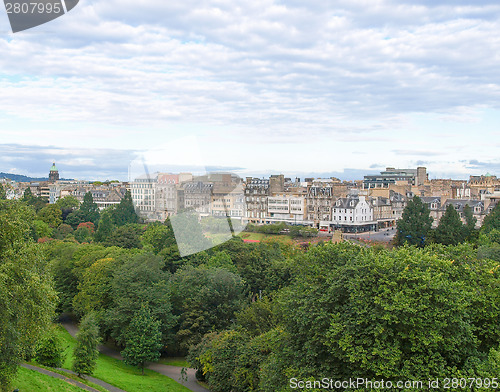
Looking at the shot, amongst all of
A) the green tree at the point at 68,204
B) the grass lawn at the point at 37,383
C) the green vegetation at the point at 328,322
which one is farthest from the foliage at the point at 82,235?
the grass lawn at the point at 37,383

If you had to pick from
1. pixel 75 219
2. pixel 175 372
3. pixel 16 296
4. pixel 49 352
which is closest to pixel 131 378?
pixel 175 372

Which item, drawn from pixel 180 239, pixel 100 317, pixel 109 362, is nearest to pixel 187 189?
pixel 180 239

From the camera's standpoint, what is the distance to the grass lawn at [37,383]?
18391 millimetres

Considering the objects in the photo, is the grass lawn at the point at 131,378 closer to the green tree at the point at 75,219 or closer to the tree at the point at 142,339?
the tree at the point at 142,339

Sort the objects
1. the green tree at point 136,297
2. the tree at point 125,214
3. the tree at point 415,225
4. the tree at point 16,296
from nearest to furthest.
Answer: the tree at point 16,296 < the green tree at point 136,297 < the tree at point 415,225 < the tree at point 125,214

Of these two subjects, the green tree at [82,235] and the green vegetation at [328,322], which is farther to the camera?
the green tree at [82,235]

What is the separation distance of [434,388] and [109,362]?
74.2ft

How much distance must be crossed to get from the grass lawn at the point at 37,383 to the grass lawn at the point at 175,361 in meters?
11.4

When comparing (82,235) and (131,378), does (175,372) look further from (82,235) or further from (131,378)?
(82,235)

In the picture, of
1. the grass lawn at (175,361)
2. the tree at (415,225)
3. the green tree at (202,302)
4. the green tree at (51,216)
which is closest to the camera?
the green tree at (202,302)

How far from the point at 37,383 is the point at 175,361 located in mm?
13957

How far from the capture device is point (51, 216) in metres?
81.0

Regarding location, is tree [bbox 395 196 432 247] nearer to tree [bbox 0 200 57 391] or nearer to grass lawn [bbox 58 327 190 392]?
grass lawn [bbox 58 327 190 392]

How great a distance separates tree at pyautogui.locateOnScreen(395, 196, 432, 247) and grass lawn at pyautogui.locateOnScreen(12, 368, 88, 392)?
44.8 m
